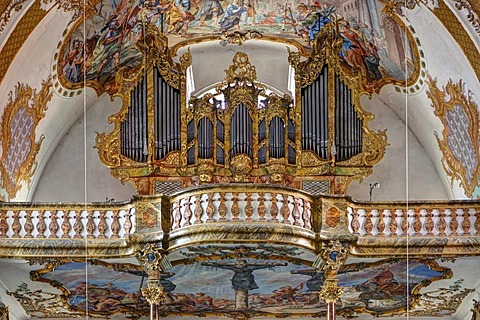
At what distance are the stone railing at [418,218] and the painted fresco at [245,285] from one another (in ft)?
2.37

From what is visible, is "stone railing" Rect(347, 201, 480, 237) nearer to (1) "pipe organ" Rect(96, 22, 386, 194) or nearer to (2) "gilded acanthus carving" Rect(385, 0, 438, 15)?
(1) "pipe organ" Rect(96, 22, 386, 194)

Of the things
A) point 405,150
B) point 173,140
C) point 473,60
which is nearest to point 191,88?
point 173,140

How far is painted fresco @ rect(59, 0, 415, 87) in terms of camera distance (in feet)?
103

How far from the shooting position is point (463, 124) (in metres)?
30.9

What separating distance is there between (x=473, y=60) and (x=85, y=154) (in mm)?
8853

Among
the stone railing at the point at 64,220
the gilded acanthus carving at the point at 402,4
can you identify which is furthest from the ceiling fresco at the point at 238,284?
the gilded acanthus carving at the point at 402,4

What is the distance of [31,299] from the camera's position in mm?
31812

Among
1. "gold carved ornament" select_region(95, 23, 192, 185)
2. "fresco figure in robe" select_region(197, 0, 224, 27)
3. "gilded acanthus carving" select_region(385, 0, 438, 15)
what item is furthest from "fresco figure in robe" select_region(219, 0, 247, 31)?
"gilded acanthus carving" select_region(385, 0, 438, 15)

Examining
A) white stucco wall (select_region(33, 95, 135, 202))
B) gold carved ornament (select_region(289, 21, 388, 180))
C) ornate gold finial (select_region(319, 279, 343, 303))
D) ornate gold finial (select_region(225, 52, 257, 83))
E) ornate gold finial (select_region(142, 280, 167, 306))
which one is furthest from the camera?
white stucco wall (select_region(33, 95, 135, 202))

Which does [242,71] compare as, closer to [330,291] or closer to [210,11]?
[210,11]

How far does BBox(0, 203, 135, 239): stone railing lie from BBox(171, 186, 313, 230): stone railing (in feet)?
4.71

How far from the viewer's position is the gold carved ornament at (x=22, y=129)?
30391 millimetres

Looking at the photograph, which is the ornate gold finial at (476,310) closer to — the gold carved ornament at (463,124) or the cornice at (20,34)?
the gold carved ornament at (463,124)

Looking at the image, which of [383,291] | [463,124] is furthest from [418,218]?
[383,291]
